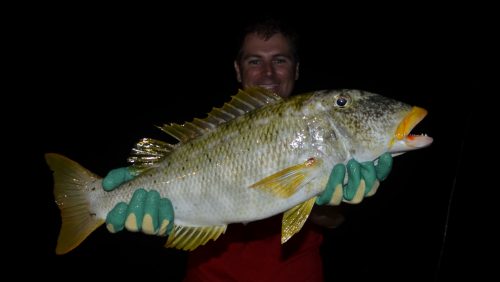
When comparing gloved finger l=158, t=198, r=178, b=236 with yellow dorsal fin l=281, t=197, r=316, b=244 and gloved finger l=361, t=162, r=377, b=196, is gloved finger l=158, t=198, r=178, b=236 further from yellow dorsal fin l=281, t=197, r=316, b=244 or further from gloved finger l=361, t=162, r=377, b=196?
gloved finger l=361, t=162, r=377, b=196

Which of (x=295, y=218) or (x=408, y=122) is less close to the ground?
(x=408, y=122)

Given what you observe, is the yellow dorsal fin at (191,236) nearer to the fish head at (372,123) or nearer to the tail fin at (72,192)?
the tail fin at (72,192)

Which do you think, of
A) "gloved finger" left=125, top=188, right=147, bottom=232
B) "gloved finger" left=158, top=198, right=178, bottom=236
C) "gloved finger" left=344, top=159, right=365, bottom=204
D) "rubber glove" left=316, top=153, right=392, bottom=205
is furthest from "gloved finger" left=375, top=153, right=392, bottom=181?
"gloved finger" left=125, top=188, right=147, bottom=232

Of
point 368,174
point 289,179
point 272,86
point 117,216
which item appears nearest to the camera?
point 289,179

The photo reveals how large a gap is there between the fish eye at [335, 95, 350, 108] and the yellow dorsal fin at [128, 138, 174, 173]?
959mm

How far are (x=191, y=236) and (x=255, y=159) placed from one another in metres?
0.59

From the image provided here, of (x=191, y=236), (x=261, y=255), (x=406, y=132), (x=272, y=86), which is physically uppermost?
(x=272, y=86)

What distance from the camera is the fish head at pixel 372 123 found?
170cm

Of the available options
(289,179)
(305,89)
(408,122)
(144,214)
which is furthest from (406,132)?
(305,89)

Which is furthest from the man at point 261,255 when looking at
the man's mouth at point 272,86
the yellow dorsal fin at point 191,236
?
the man's mouth at point 272,86

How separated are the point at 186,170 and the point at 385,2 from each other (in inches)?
855

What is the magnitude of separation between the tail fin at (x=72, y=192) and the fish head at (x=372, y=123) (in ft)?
4.64

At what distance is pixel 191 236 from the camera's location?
1.93 metres

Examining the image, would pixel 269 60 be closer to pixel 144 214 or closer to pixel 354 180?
pixel 354 180
